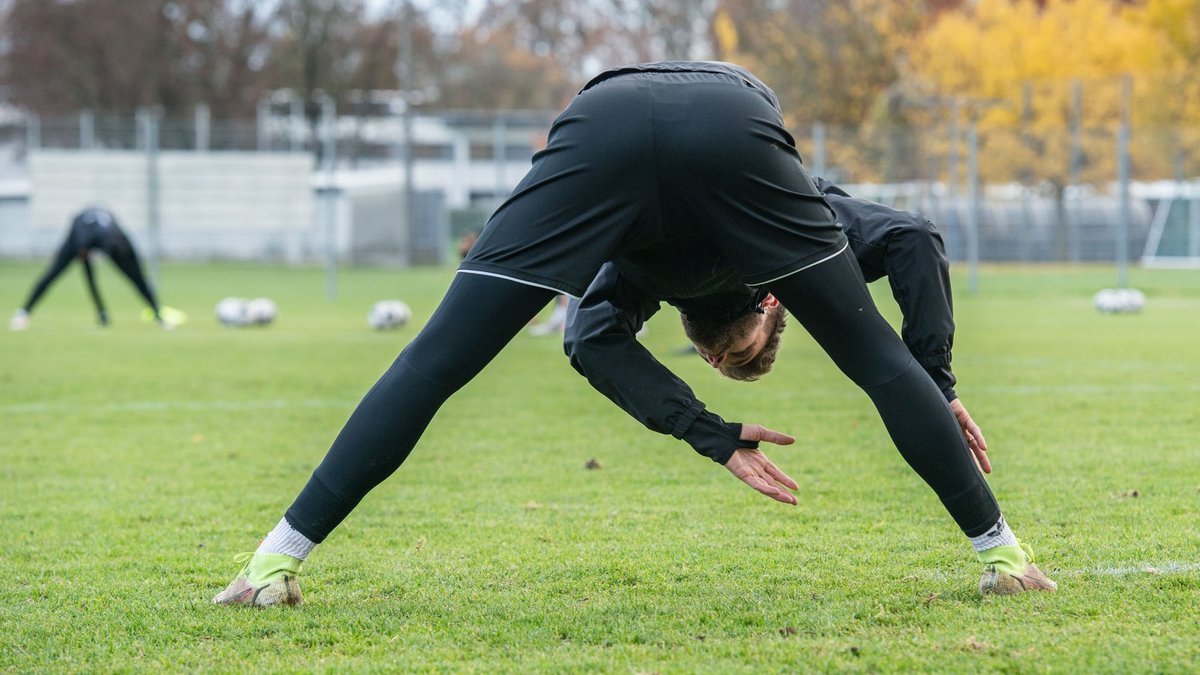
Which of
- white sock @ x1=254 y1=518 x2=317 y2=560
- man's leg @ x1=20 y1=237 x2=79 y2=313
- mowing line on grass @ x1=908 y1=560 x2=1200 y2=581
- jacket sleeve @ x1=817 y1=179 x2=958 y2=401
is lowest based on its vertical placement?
man's leg @ x1=20 y1=237 x2=79 y2=313

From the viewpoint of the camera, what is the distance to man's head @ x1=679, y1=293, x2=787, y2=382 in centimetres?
409

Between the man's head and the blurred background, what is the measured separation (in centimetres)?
2067

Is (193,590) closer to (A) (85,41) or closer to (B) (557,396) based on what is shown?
(B) (557,396)

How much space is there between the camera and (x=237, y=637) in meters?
3.72

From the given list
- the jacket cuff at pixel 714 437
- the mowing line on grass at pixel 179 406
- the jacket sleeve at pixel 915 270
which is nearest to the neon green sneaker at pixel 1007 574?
the jacket sleeve at pixel 915 270

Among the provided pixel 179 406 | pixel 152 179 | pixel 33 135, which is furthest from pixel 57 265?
pixel 33 135

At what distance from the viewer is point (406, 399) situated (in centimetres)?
373

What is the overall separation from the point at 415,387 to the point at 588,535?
65.2 inches

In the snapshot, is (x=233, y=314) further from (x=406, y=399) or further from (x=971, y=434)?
(x=971, y=434)

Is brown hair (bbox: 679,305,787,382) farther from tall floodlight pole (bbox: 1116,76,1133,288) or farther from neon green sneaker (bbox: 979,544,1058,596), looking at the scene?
tall floodlight pole (bbox: 1116,76,1133,288)

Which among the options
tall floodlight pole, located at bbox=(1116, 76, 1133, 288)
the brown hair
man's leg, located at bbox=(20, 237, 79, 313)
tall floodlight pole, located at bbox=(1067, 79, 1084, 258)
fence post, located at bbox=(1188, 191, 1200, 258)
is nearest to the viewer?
the brown hair

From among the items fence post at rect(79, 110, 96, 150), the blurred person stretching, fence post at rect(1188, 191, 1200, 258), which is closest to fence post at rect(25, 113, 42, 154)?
fence post at rect(79, 110, 96, 150)

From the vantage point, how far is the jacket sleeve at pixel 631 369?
4000 millimetres

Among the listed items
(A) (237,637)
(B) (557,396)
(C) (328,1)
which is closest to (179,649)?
(A) (237,637)
